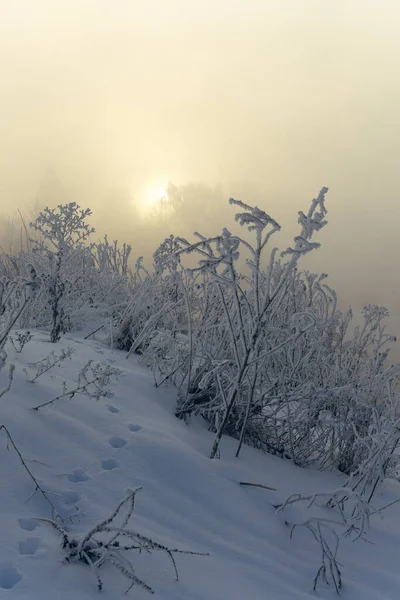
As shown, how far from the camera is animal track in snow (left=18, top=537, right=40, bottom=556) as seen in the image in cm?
127

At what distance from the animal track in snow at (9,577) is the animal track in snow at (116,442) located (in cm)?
79

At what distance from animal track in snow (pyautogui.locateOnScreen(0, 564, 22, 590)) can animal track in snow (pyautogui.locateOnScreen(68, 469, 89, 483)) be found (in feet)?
1.60

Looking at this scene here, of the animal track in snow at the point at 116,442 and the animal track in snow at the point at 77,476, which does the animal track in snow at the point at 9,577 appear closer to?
the animal track in snow at the point at 77,476

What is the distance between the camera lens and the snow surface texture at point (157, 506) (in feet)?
4.24

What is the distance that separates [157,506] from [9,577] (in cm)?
62

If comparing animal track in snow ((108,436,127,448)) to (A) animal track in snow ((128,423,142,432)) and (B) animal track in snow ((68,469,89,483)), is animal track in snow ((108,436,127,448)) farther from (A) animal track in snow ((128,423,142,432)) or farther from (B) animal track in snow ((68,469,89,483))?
(B) animal track in snow ((68,469,89,483))

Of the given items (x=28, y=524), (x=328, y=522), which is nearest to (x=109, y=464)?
(x=28, y=524)

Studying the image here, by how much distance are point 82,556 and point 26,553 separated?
0.48 ft

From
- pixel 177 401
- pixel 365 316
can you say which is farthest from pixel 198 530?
pixel 365 316

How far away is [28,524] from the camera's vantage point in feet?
4.55

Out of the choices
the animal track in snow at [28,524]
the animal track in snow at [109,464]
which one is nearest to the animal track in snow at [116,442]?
the animal track in snow at [109,464]

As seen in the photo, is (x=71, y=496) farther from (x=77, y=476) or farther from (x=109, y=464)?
(x=109, y=464)

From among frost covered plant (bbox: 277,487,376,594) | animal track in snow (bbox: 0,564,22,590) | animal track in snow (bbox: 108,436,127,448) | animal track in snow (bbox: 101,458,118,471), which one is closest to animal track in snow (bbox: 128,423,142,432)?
animal track in snow (bbox: 108,436,127,448)

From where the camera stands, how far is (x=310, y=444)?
275cm
